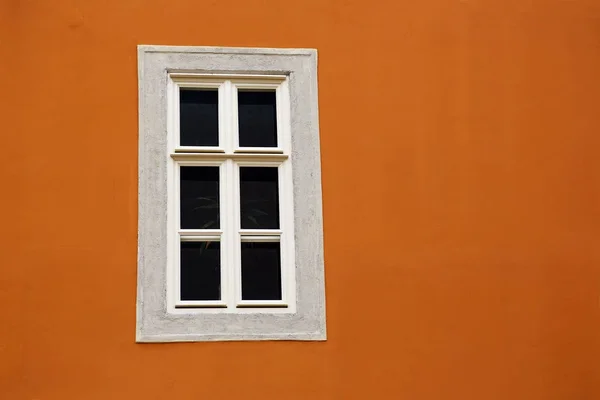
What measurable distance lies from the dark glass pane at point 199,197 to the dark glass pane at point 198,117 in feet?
0.61

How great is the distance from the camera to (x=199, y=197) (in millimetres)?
7238

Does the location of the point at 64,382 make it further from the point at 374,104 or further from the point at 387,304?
the point at 374,104

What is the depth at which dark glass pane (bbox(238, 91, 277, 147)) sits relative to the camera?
739cm

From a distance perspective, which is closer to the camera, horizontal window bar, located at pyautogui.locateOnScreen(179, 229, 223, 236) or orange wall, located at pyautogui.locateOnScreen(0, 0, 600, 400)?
orange wall, located at pyautogui.locateOnScreen(0, 0, 600, 400)

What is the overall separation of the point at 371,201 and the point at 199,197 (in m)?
1.05

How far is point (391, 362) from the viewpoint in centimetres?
699

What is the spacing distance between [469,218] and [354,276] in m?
0.82

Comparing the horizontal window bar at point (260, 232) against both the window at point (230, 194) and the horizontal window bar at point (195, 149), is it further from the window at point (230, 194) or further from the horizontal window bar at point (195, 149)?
the horizontal window bar at point (195, 149)

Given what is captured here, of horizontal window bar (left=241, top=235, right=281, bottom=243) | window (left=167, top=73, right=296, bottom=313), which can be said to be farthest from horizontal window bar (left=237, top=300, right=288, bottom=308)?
horizontal window bar (left=241, top=235, right=281, bottom=243)

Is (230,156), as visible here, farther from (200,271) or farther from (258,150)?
(200,271)

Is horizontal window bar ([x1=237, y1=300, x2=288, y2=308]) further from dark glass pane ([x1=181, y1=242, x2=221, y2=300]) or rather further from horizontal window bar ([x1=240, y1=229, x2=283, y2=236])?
horizontal window bar ([x1=240, y1=229, x2=283, y2=236])

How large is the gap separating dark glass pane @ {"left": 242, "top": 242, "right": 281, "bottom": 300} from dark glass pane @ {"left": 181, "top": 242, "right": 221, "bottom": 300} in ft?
0.53

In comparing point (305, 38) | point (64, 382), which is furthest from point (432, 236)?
point (64, 382)

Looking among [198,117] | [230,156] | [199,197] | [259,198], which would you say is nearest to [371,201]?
[259,198]
